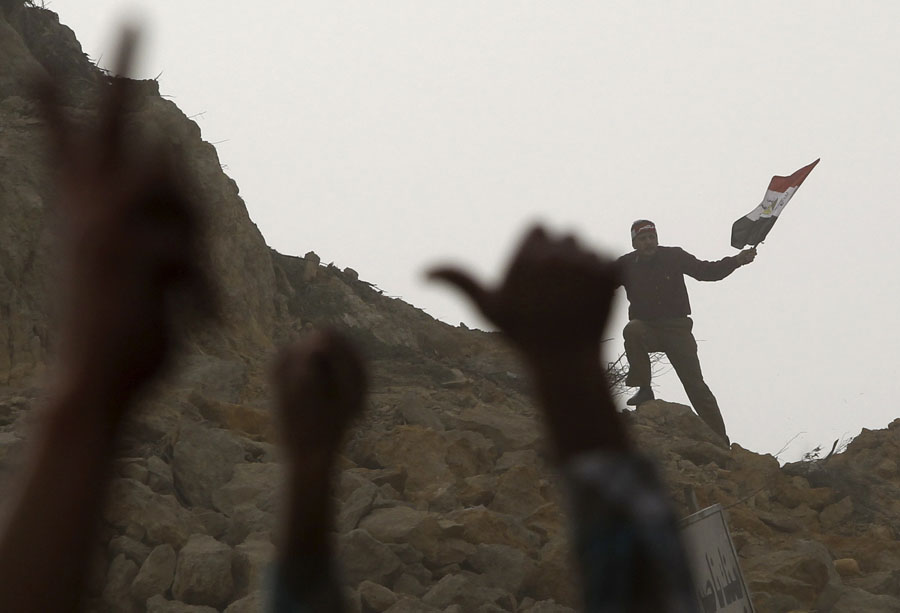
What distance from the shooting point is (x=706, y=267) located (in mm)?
9461

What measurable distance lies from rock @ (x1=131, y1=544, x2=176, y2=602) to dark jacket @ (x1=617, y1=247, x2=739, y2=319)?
6.06m

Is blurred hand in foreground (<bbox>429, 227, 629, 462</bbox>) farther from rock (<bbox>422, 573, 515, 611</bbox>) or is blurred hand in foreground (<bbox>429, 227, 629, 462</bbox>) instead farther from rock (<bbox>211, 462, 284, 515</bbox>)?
rock (<bbox>211, 462, 284, 515</bbox>)

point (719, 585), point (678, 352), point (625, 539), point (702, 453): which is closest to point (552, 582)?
point (719, 585)

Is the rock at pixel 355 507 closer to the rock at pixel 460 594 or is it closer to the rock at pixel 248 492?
the rock at pixel 248 492

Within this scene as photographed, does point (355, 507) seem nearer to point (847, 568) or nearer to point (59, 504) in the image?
point (847, 568)

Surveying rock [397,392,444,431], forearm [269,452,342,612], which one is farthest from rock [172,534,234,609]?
forearm [269,452,342,612]

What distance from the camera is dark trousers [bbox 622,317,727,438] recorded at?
31.7 ft

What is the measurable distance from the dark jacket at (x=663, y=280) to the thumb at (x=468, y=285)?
8603 millimetres

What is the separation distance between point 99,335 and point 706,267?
9.09 meters

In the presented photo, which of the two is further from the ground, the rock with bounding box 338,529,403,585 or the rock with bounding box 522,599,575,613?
the rock with bounding box 338,529,403,585

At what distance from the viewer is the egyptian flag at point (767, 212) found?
8.66 metres

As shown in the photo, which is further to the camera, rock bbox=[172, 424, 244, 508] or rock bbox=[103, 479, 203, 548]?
rock bbox=[172, 424, 244, 508]

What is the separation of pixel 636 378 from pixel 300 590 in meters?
8.94

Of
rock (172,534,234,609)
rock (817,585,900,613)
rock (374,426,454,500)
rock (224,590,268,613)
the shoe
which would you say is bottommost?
rock (224,590,268,613)
